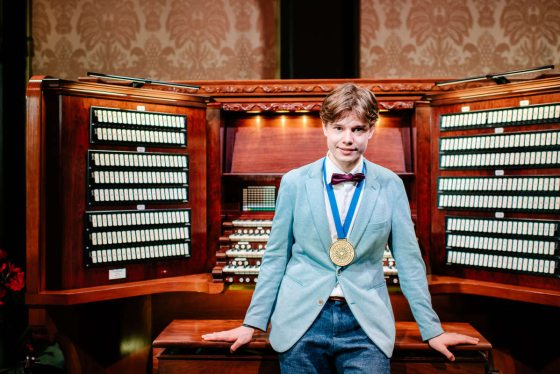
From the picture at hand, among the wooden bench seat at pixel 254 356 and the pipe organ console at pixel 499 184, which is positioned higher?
the pipe organ console at pixel 499 184

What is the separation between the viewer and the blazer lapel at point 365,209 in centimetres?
216

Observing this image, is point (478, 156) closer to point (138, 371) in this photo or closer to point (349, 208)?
point (349, 208)

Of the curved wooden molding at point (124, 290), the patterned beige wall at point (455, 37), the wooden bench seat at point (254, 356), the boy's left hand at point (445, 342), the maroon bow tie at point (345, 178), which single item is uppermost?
the patterned beige wall at point (455, 37)

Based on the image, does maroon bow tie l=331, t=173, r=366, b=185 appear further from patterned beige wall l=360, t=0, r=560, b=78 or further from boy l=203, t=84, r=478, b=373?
patterned beige wall l=360, t=0, r=560, b=78

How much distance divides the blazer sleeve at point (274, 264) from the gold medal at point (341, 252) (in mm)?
219

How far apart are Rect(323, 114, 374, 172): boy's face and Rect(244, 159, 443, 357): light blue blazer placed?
0.14 metres

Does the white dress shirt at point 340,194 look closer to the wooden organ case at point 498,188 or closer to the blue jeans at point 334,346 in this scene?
the blue jeans at point 334,346

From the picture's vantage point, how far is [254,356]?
2.82 meters

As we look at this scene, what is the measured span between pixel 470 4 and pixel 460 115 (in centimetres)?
199

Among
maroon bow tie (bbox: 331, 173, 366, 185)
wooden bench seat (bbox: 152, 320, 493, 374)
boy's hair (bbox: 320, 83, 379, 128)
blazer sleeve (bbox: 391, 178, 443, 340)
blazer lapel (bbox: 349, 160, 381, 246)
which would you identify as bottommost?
wooden bench seat (bbox: 152, 320, 493, 374)

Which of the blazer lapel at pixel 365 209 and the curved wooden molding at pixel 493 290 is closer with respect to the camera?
the blazer lapel at pixel 365 209

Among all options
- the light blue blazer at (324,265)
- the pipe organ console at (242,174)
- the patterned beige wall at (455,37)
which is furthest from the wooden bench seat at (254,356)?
the patterned beige wall at (455,37)

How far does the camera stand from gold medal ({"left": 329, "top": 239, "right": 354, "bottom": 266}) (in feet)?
6.98

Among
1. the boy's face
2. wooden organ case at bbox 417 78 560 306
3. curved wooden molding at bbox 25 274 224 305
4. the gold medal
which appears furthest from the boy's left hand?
curved wooden molding at bbox 25 274 224 305
